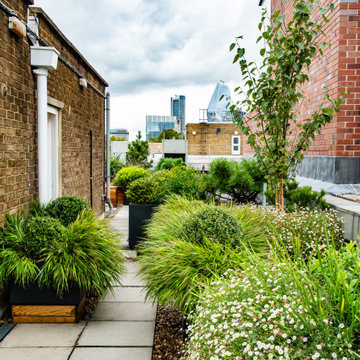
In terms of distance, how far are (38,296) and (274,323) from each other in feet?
7.74

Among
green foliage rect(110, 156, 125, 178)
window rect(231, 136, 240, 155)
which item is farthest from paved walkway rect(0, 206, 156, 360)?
window rect(231, 136, 240, 155)

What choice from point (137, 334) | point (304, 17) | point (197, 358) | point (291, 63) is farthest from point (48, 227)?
point (304, 17)

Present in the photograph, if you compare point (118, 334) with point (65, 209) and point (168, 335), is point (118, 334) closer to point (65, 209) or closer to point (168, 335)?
point (168, 335)

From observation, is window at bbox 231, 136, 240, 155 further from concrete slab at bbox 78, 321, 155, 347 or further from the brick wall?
concrete slab at bbox 78, 321, 155, 347

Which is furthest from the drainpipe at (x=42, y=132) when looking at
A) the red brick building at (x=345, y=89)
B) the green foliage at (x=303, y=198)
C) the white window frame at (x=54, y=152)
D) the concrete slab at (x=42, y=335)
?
the red brick building at (x=345, y=89)

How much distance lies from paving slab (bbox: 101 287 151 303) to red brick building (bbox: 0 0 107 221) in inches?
57.2

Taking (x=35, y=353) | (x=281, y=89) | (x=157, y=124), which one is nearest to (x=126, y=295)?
(x=35, y=353)

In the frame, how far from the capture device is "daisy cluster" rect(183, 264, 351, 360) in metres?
1.60

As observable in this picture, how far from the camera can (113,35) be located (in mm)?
6855

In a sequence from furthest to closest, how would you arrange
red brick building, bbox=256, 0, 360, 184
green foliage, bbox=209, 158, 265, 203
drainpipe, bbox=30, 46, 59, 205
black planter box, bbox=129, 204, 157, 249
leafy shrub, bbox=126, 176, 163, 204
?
green foliage, bbox=209, 158, 265, 203 < leafy shrub, bbox=126, 176, 163, 204 < black planter box, bbox=129, 204, 157, 249 < red brick building, bbox=256, 0, 360, 184 < drainpipe, bbox=30, 46, 59, 205

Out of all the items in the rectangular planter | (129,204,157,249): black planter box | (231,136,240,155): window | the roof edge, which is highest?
the roof edge

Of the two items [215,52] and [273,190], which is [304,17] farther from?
[215,52]

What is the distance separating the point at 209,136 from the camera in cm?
3603

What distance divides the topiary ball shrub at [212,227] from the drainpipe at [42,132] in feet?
6.87
